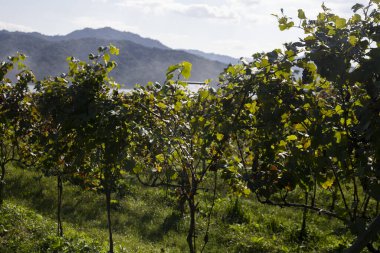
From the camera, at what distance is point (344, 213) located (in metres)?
4.23

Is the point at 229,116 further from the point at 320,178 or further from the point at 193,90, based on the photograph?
the point at 193,90

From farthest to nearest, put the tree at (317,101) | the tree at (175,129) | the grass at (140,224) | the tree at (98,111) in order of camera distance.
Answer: the grass at (140,224) → the tree at (98,111) → the tree at (175,129) → the tree at (317,101)

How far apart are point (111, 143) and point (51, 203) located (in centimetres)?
890

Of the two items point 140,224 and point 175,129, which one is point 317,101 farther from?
point 140,224

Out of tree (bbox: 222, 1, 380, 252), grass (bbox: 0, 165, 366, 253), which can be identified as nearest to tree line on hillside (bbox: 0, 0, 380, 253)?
tree (bbox: 222, 1, 380, 252)

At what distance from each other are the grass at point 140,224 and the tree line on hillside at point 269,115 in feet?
12.6

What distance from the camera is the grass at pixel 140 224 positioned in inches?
380

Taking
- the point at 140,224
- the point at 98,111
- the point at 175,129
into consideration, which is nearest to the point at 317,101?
the point at 175,129

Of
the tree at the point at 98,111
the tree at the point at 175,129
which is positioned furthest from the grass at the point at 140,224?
the tree at the point at 98,111

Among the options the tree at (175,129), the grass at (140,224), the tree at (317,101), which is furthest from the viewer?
the grass at (140,224)

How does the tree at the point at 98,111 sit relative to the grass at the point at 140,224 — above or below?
above

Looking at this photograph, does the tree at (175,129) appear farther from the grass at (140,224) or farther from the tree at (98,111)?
A: the grass at (140,224)

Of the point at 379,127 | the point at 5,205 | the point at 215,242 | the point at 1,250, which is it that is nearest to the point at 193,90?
the point at 379,127

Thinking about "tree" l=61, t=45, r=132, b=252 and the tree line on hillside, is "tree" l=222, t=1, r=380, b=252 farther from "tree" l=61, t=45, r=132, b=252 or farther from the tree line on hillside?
"tree" l=61, t=45, r=132, b=252
